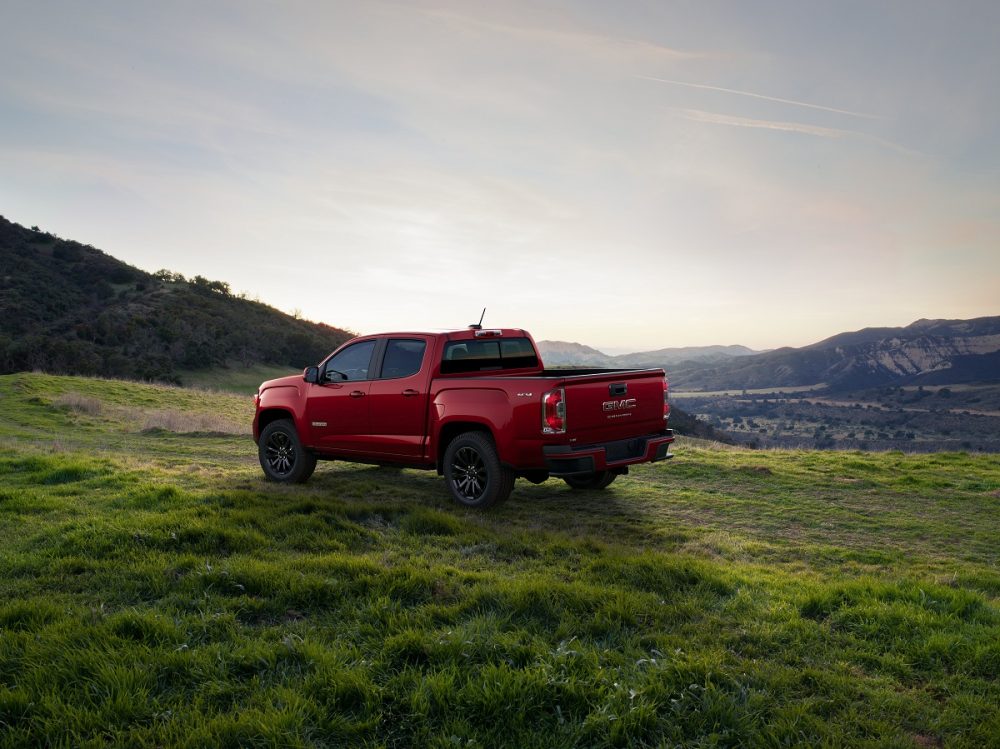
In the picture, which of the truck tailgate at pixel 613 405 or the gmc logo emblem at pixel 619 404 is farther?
the gmc logo emblem at pixel 619 404

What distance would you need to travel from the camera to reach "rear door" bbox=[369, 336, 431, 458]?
8.30 metres

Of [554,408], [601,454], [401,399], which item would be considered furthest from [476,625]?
[401,399]

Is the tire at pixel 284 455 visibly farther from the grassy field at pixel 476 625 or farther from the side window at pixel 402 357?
the side window at pixel 402 357

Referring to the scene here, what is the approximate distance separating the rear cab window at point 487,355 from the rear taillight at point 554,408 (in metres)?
1.72

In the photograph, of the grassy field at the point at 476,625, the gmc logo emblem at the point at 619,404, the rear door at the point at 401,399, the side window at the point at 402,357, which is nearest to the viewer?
the grassy field at the point at 476,625

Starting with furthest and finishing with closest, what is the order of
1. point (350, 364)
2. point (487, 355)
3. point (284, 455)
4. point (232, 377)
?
point (232, 377) < point (284, 455) < point (350, 364) < point (487, 355)

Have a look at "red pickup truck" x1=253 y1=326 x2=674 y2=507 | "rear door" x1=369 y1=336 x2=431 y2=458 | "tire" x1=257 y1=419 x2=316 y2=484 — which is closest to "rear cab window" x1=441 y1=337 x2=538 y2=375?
"red pickup truck" x1=253 y1=326 x2=674 y2=507

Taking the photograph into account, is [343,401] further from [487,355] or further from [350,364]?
[487,355]

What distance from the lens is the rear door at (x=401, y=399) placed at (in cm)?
830

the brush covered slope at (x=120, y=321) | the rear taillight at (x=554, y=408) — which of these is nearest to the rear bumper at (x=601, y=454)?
the rear taillight at (x=554, y=408)

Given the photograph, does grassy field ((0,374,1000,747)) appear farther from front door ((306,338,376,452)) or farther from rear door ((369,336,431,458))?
front door ((306,338,376,452))

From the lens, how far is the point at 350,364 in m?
9.20

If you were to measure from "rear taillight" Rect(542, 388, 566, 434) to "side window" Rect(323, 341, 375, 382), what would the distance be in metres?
2.95

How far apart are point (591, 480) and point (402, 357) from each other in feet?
11.0
